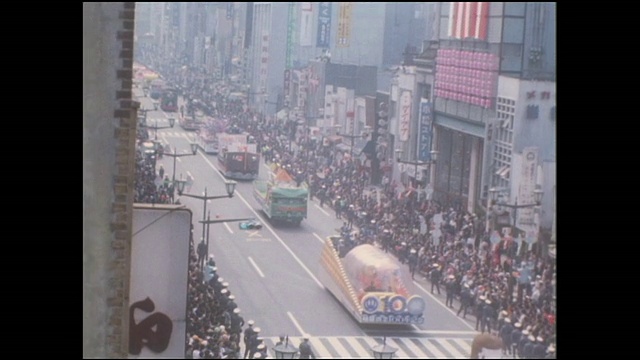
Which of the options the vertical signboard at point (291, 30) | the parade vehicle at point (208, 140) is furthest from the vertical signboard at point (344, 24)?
the parade vehicle at point (208, 140)

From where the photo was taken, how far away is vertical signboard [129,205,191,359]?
6.03 meters

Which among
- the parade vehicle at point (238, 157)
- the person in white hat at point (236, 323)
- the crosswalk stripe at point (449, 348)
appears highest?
the parade vehicle at point (238, 157)

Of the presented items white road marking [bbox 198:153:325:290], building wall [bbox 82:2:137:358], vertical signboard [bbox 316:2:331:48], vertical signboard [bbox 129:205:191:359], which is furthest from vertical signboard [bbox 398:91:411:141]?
building wall [bbox 82:2:137:358]

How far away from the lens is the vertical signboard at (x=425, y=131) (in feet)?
25.5

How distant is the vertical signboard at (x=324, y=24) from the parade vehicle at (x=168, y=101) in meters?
A: 1.14

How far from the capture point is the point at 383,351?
23.1 feet

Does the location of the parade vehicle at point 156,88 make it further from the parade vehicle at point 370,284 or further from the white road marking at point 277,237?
the parade vehicle at point 370,284

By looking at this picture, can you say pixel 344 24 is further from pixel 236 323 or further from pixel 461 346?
pixel 461 346

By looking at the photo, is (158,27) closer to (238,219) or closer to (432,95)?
(238,219)

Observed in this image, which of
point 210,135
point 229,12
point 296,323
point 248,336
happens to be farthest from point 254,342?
point 229,12

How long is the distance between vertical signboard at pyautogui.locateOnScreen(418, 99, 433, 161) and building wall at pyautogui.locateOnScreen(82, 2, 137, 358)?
2777 millimetres

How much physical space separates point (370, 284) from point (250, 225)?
94cm

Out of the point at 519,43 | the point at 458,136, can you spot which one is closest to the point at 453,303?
the point at 458,136

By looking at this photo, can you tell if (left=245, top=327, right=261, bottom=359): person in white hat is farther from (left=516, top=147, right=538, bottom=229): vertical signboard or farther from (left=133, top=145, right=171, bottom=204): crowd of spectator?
(left=516, top=147, right=538, bottom=229): vertical signboard
